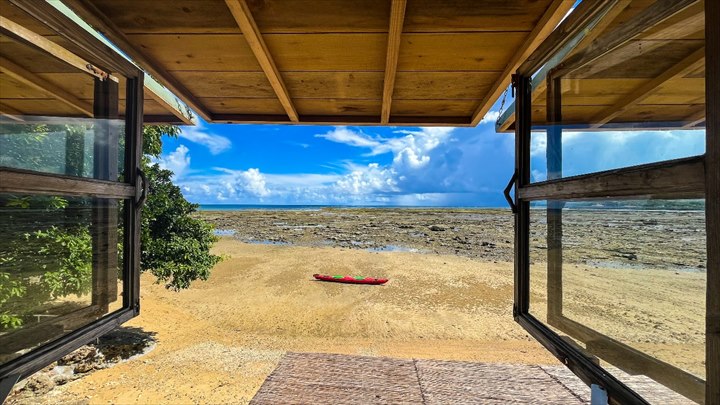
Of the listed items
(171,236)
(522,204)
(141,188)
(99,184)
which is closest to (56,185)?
(99,184)

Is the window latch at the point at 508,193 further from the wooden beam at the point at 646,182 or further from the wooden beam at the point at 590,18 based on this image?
the wooden beam at the point at 590,18

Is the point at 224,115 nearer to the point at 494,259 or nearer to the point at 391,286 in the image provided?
the point at 391,286

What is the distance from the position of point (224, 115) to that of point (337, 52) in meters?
1.60

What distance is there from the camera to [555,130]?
4.74 feet

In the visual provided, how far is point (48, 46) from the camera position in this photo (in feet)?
3.95

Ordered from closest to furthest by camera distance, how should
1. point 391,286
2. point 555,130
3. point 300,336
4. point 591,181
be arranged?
point 591,181 < point 555,130 < point 300,336 < point 391,286

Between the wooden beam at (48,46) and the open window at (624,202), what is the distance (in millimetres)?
2027

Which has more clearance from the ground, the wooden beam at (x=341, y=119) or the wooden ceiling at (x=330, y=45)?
the wooden ceiling at (x=330, y=45)

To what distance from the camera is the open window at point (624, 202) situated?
721 mm

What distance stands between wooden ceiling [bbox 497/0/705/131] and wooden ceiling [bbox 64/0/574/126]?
315mm

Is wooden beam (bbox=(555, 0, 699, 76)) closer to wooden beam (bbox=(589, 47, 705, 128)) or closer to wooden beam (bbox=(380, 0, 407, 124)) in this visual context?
wooden beam (bbox=(589, 47, 705, 128))

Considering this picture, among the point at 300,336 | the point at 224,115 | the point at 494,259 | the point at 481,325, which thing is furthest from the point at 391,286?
the point at 224,115

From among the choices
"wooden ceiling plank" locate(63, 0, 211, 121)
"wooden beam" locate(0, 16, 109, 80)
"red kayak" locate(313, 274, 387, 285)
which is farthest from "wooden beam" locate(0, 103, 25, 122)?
"red kayak" locate(313, 274, 387, 285)

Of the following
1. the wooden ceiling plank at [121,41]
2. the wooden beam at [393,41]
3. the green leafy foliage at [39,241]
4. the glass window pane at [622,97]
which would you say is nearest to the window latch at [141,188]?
the green leafy foliage at [39,241]
